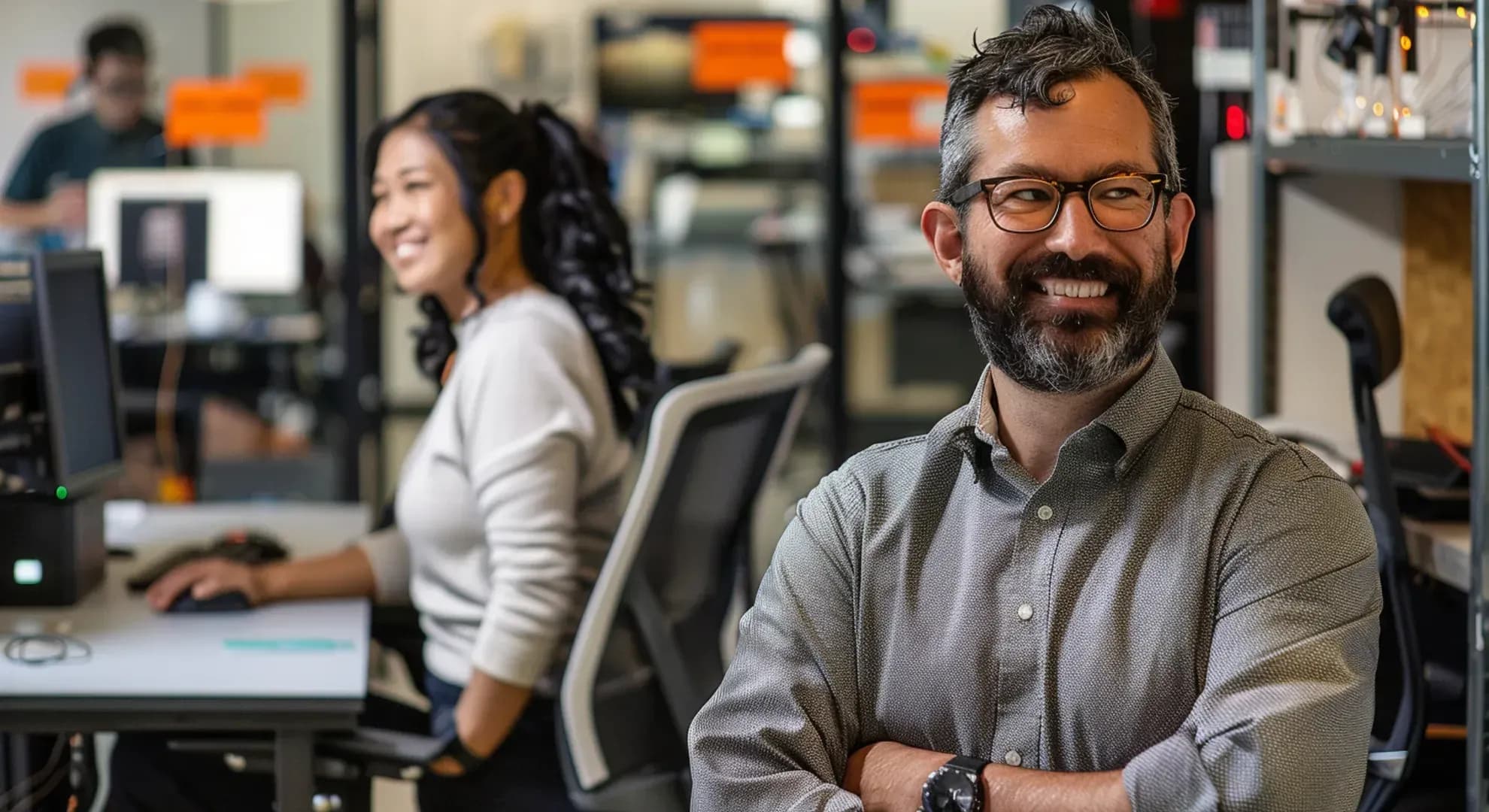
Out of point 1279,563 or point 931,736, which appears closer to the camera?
point 1279,563

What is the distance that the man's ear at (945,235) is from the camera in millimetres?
1467

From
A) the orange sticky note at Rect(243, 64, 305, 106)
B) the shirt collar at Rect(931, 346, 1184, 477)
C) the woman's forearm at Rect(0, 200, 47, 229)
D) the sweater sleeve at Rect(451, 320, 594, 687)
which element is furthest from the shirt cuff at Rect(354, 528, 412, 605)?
the orange sticky note at Rect(243, 64, 305, 106)

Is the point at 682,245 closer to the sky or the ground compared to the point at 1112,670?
closer to the sky

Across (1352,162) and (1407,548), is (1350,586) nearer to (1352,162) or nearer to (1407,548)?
(1407,548)

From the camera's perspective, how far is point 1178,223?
147 cm

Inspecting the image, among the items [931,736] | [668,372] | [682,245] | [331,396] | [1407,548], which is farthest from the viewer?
[682,245]

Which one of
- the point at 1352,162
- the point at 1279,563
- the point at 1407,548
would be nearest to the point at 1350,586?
the point at 1279,563

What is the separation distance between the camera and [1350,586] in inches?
53.2


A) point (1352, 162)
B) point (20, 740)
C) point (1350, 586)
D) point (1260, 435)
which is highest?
point (1352, 162)

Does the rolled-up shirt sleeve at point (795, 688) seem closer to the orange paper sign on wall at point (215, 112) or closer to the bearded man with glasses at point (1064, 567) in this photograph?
the bearded man with glasses at point (1064, 567)

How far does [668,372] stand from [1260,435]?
1119 millimetres

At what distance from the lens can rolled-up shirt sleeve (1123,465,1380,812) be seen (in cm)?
129

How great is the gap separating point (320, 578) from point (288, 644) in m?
0.27

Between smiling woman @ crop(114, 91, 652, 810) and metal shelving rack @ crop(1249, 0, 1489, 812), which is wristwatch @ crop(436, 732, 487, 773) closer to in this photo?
smiling woman @ crop(114, 91, 652, 810)
